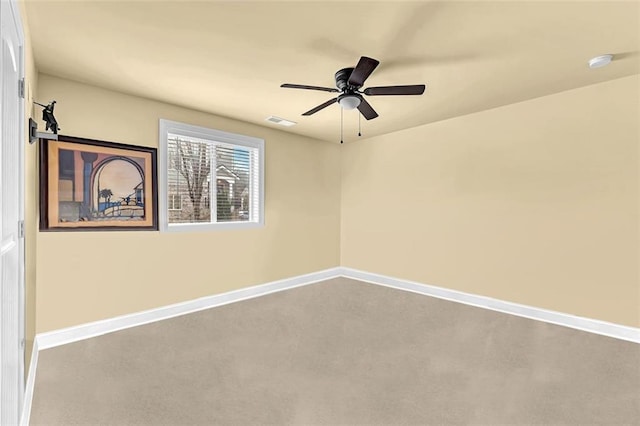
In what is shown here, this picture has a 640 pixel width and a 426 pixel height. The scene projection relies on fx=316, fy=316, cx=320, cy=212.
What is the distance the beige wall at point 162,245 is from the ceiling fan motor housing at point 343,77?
1951mm

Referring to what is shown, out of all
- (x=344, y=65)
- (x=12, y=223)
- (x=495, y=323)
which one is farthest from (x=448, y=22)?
(x=495, y=323)

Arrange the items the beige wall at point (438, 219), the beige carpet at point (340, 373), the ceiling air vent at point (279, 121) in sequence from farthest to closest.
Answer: the ceiling air vent at point (279, 121), the beige wall at point (438, 219), the beige carpet at point (340, 373)

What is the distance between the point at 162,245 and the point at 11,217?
7.11 ft

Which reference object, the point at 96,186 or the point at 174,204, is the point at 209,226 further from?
the point at 96,186

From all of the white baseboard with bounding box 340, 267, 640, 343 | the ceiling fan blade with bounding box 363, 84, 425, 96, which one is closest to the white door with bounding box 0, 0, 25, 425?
the ceiling fan blade with bounding box 363, 84, 425, 96

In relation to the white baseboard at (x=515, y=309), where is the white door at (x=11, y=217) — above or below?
above

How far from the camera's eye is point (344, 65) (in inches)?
104

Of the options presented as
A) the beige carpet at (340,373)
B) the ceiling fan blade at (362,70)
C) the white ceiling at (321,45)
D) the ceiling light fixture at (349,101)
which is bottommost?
the beige carpet at (340,373)

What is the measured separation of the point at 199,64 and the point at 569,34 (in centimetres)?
277

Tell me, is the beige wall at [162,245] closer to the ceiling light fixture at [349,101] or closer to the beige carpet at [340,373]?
the beige carpet at [340,373]

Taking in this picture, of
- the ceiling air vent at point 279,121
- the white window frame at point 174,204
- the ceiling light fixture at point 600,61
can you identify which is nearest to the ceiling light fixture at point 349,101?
the ceiling air vent at point 279,121

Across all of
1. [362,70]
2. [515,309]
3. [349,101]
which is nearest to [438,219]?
[515,309]

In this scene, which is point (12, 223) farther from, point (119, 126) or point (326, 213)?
point (326, 213)

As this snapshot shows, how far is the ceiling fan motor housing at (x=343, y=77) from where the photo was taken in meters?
2.64
